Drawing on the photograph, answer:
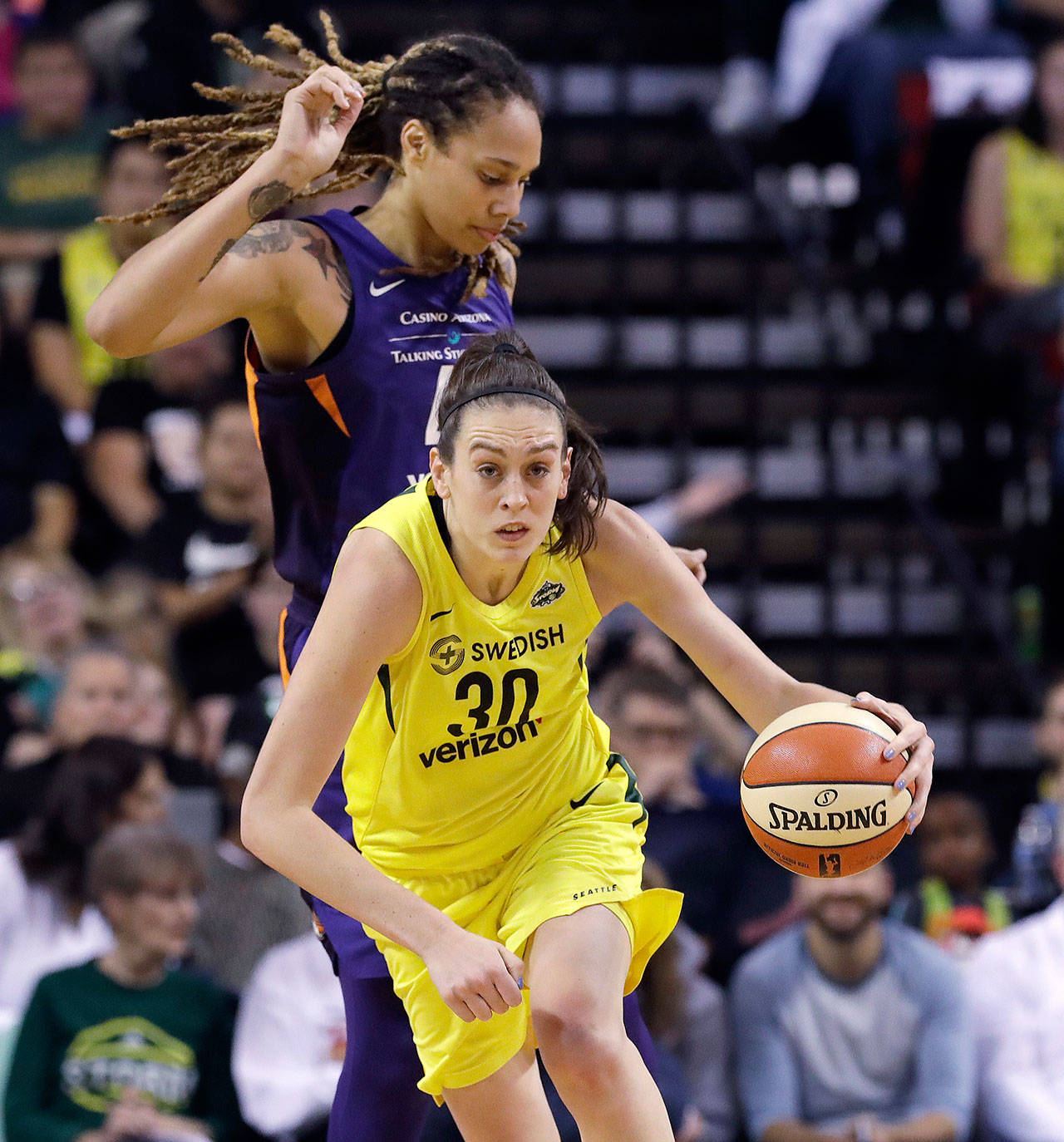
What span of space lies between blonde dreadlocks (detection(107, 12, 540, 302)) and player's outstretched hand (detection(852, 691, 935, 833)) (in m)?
1.03

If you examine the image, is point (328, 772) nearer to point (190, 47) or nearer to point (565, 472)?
point (565, 472)

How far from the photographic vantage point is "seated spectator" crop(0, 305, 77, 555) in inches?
290

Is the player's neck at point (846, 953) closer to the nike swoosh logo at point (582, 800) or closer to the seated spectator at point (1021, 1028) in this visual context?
the seated spectator at point (1021, 1028)

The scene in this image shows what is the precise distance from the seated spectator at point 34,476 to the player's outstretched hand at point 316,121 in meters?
4.45

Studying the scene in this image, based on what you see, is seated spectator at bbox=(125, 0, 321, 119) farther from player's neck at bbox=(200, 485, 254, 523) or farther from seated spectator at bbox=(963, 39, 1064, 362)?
seated spectator at bbox=(963, 39, 1064, 362)

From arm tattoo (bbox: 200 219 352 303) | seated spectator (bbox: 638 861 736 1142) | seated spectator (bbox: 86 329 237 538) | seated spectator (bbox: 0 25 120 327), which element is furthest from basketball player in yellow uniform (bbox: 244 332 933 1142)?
seated spectator (bbox: 0 25 120 327)

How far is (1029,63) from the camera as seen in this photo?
859cm

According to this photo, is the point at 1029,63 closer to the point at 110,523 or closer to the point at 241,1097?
the point at 110,523

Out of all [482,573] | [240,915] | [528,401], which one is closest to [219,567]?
[240,915]

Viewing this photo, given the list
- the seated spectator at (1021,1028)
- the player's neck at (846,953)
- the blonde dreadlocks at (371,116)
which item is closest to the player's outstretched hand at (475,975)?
the blonde dreadlocks at (371,116)

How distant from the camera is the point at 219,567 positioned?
7.11 m

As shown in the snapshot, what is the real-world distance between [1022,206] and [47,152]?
4297 mm

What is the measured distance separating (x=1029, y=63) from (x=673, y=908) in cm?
641

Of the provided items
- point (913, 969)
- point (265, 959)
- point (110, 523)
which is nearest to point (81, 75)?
point (110, 523)
